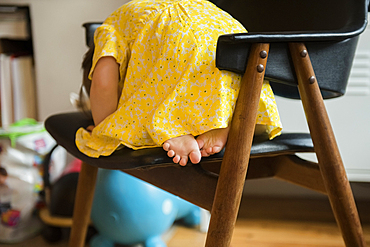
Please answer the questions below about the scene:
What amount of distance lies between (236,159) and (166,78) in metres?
0.18

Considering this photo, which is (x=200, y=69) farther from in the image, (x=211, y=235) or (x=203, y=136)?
(x=211, y=235)

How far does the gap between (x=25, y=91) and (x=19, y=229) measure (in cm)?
73

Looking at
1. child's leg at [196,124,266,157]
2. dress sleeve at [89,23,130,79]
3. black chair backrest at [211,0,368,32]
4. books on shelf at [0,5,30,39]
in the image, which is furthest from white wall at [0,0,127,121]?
child's leg at [196,124,266,157]

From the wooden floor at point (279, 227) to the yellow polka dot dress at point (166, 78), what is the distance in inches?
26.0

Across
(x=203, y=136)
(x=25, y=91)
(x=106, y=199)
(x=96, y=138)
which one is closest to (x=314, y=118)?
(x=203, y=136)

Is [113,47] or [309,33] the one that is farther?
[113,47]

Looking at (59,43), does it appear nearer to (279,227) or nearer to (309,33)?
(279,227)

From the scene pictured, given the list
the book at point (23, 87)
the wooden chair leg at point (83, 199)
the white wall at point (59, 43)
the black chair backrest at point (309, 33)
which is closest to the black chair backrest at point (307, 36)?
the black chair backrest at point (309, 33)

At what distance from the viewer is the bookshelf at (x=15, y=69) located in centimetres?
163

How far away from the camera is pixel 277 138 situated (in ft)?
2.29

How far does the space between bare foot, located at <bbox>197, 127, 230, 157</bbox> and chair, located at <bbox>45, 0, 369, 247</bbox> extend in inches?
0.7

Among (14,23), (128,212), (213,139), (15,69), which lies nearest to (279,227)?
(128,212)

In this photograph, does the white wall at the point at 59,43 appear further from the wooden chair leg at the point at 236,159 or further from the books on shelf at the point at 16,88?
the wooden chair leg at the point at 236,159

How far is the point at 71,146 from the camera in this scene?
2.28 ft
